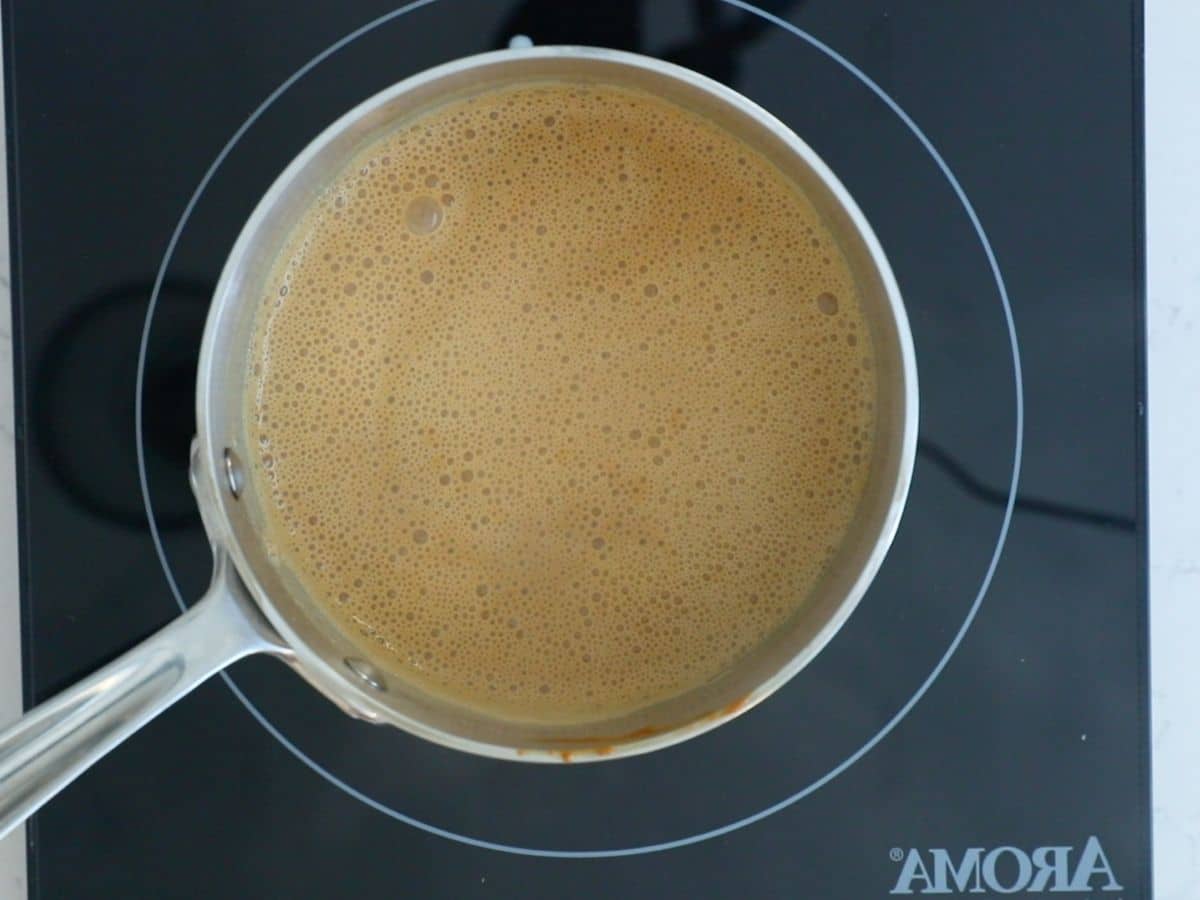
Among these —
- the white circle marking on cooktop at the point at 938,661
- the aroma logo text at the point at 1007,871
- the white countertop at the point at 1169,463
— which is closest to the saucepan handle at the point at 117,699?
the white circle marking on cooktop at the point at 938,661

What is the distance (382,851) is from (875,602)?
334mm

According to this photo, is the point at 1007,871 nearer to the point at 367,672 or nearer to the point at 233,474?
the point at 367,672

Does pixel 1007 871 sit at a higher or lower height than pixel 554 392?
lower

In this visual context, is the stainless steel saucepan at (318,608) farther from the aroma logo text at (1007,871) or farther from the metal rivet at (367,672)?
the aroma logo text at (1007,871)

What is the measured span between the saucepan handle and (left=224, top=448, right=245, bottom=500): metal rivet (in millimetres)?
61

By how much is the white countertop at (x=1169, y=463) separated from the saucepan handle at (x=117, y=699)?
0.24m

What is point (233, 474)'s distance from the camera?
0.59 m

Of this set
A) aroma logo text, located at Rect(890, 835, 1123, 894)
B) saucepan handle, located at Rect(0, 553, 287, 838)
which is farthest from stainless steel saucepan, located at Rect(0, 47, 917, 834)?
aroma logo text, located at Rect(890, 835, 1123, 894)

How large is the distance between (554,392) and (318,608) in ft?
0.59

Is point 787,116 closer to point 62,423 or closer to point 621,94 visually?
point 621,94

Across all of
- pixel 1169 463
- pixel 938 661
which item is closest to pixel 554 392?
pixel 938 661

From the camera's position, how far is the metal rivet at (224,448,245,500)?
584 mm

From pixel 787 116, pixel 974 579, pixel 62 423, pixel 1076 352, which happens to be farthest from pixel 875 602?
pixel 62 423

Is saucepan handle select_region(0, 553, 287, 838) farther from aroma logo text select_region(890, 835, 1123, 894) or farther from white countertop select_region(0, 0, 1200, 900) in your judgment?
aroma logo text select_region(890, 835, 1123, 894)
